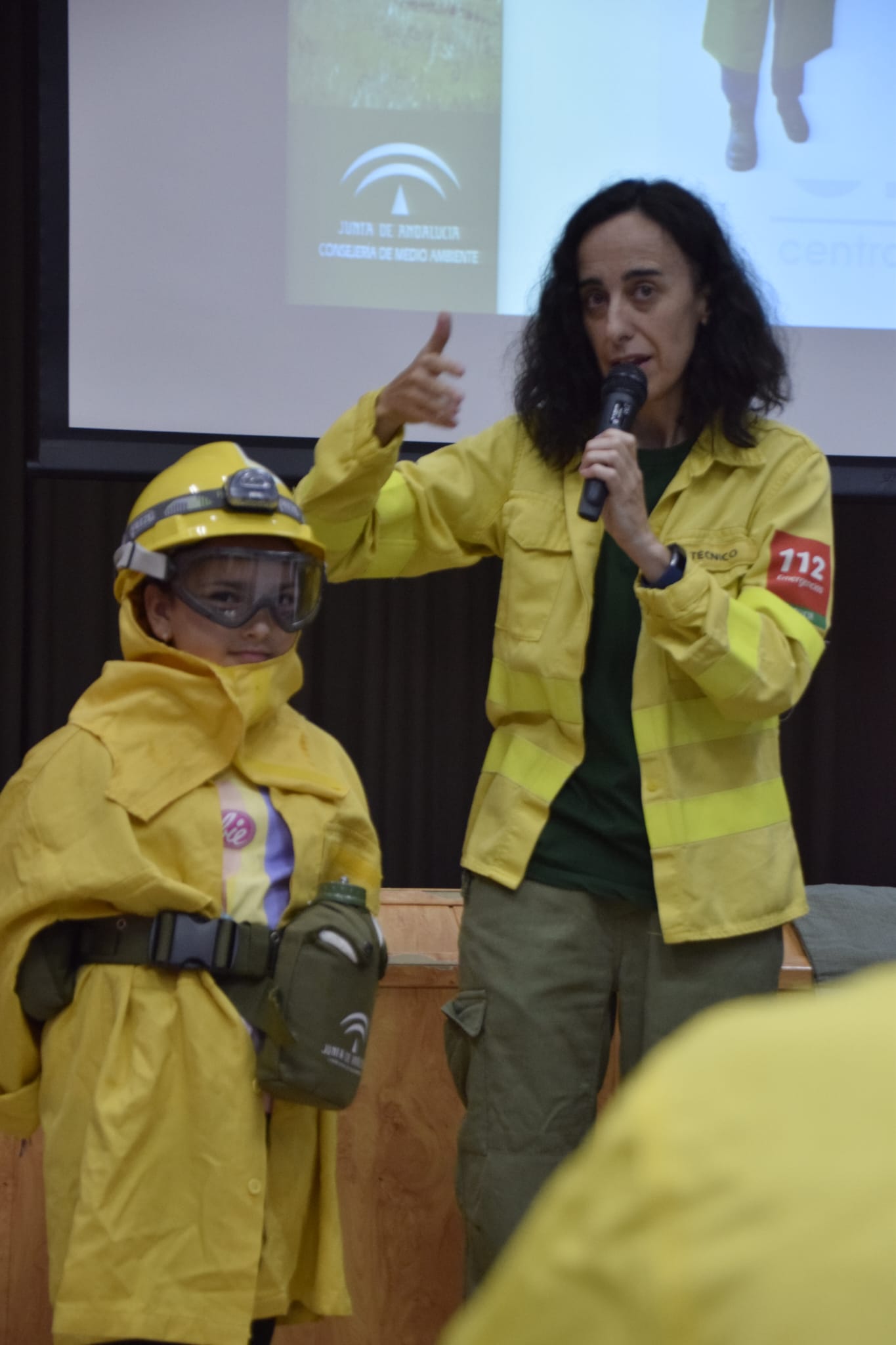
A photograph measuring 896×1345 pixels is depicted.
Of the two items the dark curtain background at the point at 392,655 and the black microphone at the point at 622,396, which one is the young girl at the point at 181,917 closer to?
the black microphone at the point at 622,396

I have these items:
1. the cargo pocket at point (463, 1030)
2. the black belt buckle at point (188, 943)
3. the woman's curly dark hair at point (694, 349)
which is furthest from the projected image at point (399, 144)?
the black belt buckle at point (188, 943)

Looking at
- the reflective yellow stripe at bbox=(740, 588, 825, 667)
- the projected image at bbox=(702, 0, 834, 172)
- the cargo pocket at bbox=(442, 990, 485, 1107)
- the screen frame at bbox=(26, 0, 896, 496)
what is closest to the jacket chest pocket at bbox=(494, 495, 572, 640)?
the reflective yellow stripe at bbox=(740, 588, 825, 667)

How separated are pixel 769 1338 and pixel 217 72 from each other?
3340mm

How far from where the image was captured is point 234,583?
1.93 m

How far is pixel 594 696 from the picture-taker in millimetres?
1976

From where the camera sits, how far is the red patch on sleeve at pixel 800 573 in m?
1.95

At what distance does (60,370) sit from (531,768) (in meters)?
1.85

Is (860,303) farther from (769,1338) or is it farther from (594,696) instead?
(769,1338)

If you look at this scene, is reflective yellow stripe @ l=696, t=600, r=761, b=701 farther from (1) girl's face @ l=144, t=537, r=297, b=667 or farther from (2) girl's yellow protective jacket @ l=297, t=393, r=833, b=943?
(1) girl's face @ l=144, t=537, r=297, b=667

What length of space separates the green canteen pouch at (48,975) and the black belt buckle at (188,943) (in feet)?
0.36

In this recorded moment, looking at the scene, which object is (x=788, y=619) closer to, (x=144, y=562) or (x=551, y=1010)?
(x=551, y=1010)

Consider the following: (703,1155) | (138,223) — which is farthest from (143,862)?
(138,223)

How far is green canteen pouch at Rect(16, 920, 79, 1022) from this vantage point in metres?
1.76

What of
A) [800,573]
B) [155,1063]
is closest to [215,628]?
[155,1063]
